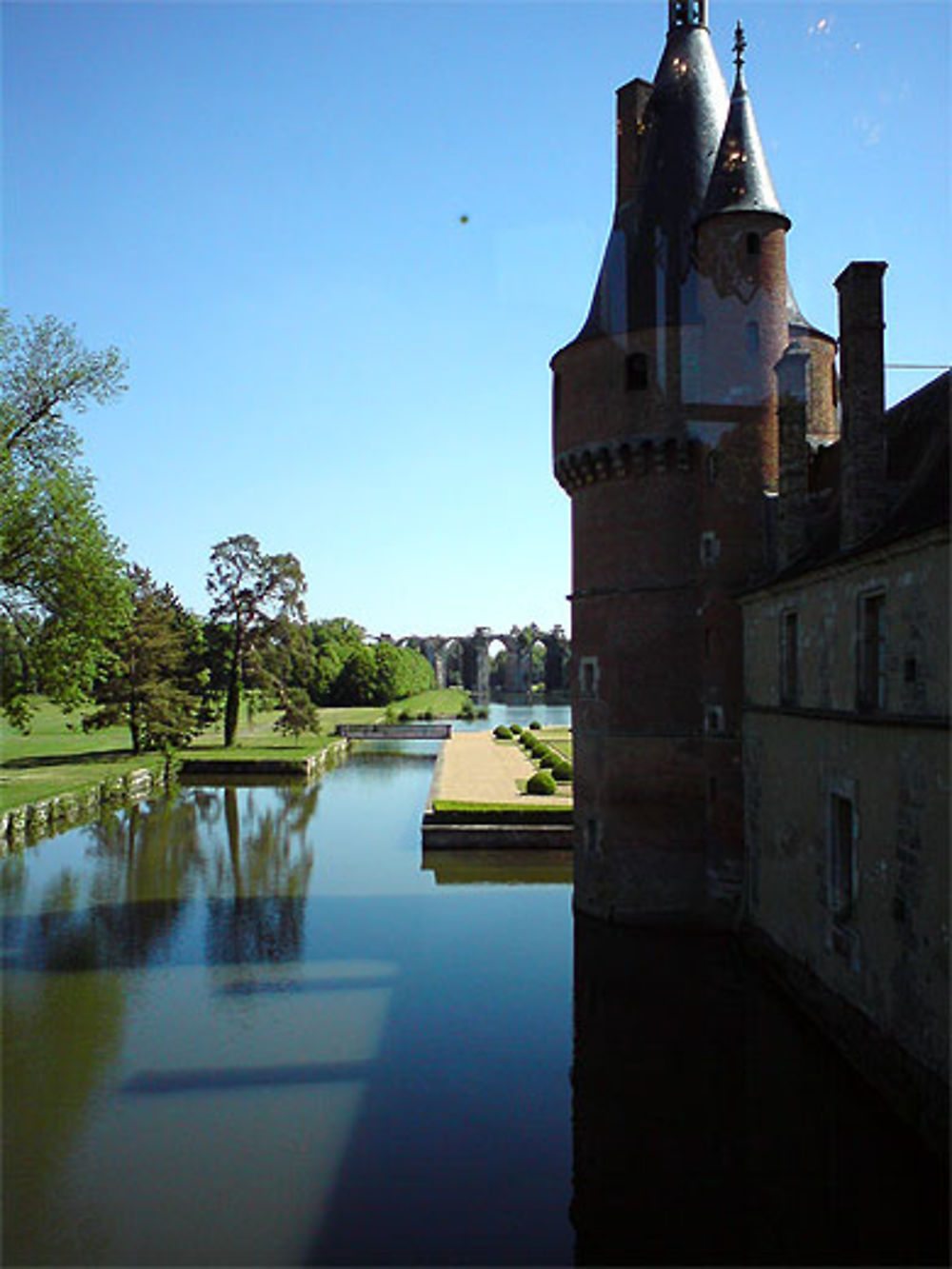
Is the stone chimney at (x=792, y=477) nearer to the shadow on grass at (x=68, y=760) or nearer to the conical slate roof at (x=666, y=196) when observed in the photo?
the conical slate roof at (x=666, y=196)

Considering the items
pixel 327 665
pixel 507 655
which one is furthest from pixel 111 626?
pixel 507 655

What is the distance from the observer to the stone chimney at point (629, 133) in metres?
22.0

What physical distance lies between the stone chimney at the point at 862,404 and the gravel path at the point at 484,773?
1757 centimetres

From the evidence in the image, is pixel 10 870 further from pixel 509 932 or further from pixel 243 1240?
pixel 243 1240

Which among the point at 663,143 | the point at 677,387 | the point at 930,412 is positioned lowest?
the point at 930,412

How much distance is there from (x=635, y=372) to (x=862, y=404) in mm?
6421

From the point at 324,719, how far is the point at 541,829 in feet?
170

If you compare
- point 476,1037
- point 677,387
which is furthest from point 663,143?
point 476,1037

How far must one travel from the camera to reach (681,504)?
19312 millimetres

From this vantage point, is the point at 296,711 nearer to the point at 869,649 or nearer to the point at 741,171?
the point at 741,171

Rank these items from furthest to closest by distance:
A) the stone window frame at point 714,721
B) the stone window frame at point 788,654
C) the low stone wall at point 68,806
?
the low stone wall at point 68,806 < the stone window frame at point 714,721 < the stone window frame at point 788,654

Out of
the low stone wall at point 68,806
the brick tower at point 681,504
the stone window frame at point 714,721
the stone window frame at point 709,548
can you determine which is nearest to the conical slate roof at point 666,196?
the brick tower at point 681,504

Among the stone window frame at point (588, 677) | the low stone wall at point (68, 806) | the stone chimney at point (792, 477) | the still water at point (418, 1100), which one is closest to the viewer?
the still water at point (418, 1100)

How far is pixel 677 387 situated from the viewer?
1897 centimetres
